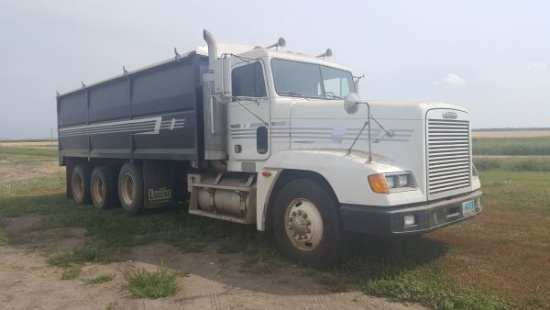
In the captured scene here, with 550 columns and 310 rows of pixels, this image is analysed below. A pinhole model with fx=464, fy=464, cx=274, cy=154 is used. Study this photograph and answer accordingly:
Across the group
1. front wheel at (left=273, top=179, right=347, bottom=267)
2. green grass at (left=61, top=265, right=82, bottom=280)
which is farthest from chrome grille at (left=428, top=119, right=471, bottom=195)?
Result: green grass at (left=61, top=265, right=82, bottom=280)

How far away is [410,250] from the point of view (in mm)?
6133

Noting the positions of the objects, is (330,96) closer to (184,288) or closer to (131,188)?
(184,288)

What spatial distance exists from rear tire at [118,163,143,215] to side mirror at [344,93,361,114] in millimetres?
5248

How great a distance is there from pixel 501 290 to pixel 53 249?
6.20 m

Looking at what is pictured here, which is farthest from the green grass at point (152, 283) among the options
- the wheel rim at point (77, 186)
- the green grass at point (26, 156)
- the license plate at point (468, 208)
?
the green grass at point (26, 156)

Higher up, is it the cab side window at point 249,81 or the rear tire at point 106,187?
the cab side window at point 249,81

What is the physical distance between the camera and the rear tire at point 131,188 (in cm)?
937

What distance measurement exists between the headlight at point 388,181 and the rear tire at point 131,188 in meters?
5.74

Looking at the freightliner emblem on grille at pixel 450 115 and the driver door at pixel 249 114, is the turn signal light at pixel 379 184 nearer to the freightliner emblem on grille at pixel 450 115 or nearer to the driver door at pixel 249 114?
the freightliner emblem on grille at pixel 450 115

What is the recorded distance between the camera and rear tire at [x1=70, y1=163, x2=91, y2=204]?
460 inches

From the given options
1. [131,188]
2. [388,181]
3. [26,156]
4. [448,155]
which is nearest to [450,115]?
[448,155]

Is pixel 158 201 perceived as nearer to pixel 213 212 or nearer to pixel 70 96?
pixel 213 212

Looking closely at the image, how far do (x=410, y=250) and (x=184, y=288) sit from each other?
298 centimetres

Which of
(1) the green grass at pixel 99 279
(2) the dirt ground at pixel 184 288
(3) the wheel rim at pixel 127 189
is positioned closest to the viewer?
(2) the dirt ground at pixel 184 288
